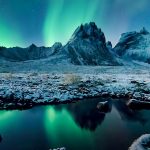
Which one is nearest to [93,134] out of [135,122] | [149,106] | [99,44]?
[135,122]

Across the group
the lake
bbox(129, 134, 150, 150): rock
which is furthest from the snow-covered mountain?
bbox(129, 134, 150, 150): rock

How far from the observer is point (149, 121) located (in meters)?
21.0

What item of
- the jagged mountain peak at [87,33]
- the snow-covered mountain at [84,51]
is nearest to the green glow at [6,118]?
the snow-covered mountain at [84,51]

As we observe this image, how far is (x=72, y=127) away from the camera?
19844mm

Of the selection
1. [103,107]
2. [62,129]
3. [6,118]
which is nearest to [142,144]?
[62,129]

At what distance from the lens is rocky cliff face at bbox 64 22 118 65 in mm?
154538

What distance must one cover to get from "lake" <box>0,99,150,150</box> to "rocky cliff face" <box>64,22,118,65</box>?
116 m

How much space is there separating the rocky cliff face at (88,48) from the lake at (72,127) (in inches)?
4573

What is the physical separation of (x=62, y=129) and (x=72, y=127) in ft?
3.28

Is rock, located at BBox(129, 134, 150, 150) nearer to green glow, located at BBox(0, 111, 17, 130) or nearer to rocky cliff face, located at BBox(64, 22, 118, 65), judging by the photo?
green glow, located at BBox(0, 111, 17, 130)

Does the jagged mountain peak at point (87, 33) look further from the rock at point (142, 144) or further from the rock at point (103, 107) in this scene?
the rock at point (142, 144)

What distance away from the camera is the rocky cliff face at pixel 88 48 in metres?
155

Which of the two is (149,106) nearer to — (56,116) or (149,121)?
(149,121)

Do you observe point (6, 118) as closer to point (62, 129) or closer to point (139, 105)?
point (62, 129)
